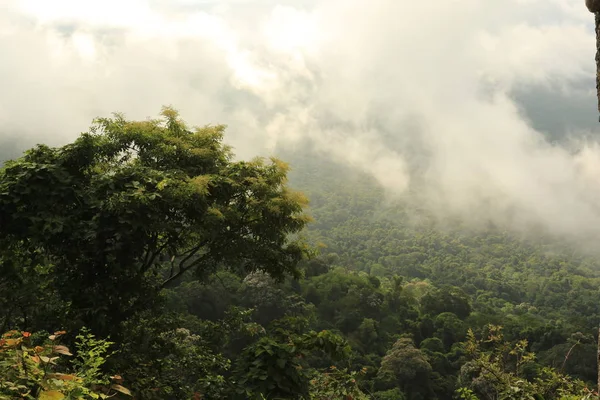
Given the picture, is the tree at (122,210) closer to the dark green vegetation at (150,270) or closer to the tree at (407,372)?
the dark green vegetation at (150,270)

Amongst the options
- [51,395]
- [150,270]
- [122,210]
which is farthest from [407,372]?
[51,395]

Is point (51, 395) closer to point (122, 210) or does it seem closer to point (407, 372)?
point (122, 210)

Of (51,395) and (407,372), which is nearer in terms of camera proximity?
(51,395)

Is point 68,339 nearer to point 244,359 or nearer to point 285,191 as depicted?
point 244,359

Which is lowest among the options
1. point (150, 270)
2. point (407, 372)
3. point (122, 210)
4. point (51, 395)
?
point (51, 395)

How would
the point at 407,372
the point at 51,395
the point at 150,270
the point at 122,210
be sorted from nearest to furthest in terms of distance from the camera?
the point at 51,395 → the point at 122,210 → the point at 150,270 → the point at 407,372

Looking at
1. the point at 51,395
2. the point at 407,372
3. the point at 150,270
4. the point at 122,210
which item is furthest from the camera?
the point at 407,372

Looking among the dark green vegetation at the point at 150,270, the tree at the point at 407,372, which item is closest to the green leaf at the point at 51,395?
the dark green vegetation at the point at 150,270

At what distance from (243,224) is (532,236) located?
716 ft

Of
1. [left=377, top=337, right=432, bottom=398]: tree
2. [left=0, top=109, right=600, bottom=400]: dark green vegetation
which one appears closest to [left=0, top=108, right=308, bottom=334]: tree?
[left=0, top=109, right=600, bottom=400]: dark green vegetation

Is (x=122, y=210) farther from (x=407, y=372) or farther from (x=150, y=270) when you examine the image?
(x=407, y=372)

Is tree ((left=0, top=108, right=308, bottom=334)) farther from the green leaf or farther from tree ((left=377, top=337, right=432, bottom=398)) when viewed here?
tree ((left=377, top=337, right=432, bottom=398))

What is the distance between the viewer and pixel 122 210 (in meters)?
5.72

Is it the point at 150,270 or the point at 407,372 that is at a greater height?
the point at 407,372
